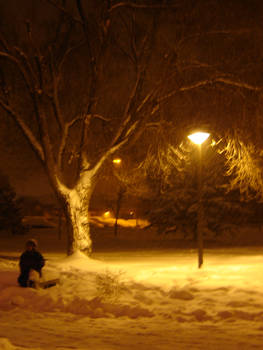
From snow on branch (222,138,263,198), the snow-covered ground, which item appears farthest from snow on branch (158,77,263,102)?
the snow-covered ground

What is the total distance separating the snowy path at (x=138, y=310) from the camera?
6.23 m

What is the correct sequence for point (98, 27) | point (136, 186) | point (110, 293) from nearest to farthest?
point (110, 293) < point (98, 27) < point (136, 186)

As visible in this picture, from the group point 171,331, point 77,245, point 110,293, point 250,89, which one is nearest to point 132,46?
point 250,89

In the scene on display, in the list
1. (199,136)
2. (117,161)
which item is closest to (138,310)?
(199,136)

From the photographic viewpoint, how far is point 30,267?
9953mm

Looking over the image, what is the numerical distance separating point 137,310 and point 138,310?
2 centimetres

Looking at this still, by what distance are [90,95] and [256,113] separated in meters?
5.13

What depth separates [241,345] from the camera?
599 cm

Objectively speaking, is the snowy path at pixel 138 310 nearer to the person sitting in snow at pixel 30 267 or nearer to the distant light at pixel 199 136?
the person sitting in snow at pixel 30 267

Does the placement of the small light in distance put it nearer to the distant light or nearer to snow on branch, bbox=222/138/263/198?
snow on branch, bbox=222/138/263/198

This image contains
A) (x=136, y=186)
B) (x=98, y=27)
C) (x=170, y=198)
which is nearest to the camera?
(x=98, y=27)

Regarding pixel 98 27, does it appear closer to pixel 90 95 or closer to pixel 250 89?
pixel 90 95

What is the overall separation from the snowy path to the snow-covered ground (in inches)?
0.5

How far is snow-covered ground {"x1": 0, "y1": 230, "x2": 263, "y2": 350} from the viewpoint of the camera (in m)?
6.23
